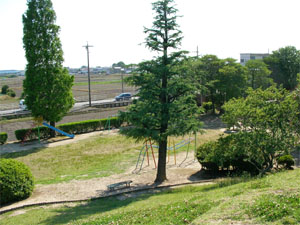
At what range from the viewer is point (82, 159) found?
2077cm

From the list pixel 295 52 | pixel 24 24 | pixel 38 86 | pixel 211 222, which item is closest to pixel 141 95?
pixel 211 222

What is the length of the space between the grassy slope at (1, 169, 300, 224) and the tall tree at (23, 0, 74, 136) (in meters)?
14.4

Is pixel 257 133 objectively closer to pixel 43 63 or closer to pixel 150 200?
pixel 150 200

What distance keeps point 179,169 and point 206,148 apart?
228 centimetres

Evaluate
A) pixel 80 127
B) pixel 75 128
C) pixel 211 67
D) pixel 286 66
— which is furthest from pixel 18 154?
pixel 286 66

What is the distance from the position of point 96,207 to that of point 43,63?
54.9 ft

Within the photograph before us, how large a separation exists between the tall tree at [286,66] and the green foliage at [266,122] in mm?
44246

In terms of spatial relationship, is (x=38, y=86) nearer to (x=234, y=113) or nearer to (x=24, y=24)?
(x=24, y=24)

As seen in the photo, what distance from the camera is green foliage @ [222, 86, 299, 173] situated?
46.7ft

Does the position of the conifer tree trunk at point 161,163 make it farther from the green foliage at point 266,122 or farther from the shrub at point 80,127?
the shrub at point 80,127

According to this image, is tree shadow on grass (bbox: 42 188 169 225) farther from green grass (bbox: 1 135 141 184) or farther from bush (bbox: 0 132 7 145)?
bush (bbox: 0 132 7 145)

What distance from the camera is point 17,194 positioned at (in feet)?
45.5

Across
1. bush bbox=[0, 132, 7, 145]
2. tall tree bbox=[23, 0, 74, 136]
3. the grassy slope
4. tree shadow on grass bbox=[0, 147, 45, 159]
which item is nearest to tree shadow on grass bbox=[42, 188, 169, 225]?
the grassy slope

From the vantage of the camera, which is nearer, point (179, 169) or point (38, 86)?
point (179, 169)
